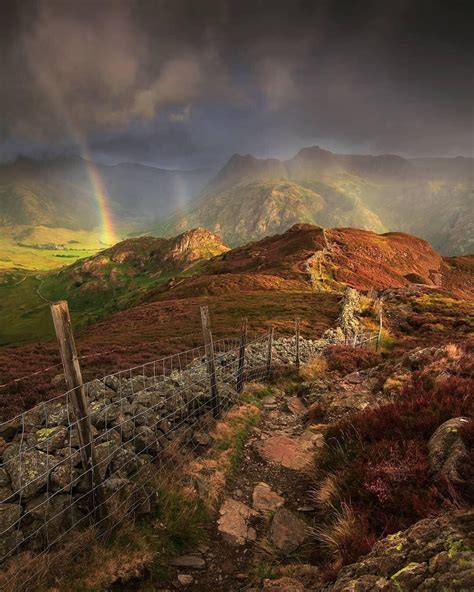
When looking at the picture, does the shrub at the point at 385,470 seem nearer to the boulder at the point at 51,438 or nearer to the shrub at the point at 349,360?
the boulder at the point at 51,438

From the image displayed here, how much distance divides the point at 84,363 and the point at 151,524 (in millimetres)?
17576

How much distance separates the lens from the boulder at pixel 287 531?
6.54 m

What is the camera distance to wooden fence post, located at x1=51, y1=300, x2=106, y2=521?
5.85 m

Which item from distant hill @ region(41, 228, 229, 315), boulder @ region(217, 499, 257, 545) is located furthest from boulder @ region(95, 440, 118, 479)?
distant hill @ region(41, 228, 229, 315)

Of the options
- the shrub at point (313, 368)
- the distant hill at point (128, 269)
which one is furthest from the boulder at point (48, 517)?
the distant hill at point (128, 269)

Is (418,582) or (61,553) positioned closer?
(418,582)

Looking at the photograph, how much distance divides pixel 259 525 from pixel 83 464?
3.93 metres

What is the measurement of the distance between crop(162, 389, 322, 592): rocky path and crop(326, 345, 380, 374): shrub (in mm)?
10638

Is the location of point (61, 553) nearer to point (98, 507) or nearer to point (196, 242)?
point (98, 507)

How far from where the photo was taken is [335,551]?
546 centimetres

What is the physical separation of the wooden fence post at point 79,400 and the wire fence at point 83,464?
2 cm

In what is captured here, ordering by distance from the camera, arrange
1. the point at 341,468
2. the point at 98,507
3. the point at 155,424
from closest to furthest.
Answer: the point at 98,507, the point at 341,468, the point at 155,424

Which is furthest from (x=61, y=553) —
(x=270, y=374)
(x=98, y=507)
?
(x=270, y=374)

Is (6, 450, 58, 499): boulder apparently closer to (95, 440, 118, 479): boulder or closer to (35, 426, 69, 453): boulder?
(35, 426, 69, 453): boulder
